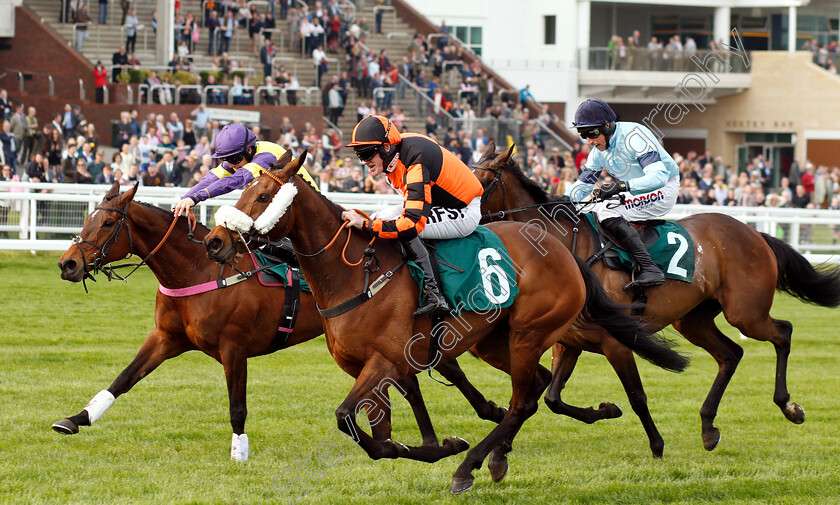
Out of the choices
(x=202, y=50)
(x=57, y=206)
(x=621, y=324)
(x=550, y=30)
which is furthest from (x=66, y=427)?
(x=550, y=30)

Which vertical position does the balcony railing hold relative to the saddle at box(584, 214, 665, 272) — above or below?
above

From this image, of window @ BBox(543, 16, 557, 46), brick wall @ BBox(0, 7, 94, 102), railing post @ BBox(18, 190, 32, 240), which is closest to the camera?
railing post @ BBox(18, 190, 32, 240)

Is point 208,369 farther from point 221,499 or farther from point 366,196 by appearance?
point 366,196

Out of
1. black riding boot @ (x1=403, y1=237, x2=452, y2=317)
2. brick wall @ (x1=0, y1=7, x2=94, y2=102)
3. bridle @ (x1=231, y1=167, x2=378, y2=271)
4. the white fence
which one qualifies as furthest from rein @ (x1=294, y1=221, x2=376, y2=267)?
brick wall @ (x1=0, y1=7, x2=94, y2=102)

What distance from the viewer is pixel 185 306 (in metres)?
6.50

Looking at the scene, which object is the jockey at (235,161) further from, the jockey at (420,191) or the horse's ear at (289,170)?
Result: the horse's ear at (289,170)

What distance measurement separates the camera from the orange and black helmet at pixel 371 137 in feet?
18.0

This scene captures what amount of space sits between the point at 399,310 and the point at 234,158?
1.81 meters

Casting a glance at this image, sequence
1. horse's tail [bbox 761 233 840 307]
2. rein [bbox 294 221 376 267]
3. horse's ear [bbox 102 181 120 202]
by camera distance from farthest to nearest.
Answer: horse's tail [bbox 761 233 840 307]
horse's ear [bbox 102 181 120 202]
rein [bbox 294 221 376 267]

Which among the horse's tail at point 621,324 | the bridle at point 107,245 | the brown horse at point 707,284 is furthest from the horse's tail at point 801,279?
the bridle at point 107,245

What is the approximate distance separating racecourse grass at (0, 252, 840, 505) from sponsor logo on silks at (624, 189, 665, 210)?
1.56 metres

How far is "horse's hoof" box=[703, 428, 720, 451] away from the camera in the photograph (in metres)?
6.87

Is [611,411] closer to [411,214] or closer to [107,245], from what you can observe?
[411,214]

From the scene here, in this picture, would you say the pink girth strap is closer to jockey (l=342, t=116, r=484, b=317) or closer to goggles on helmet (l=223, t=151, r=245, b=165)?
goggles on helmet (l=223, t=151, r=245, b=165)
